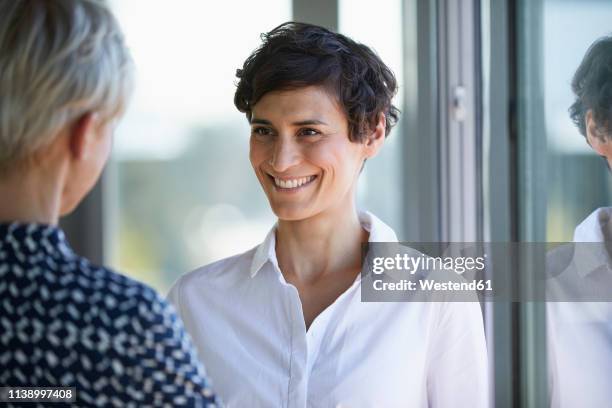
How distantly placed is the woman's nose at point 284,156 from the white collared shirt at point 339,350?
23cm

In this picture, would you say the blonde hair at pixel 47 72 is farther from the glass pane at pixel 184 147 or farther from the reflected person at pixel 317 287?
the glass pane at pixel 184 147

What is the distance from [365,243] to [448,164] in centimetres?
67

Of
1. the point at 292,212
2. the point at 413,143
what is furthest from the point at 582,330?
the point at 413,143

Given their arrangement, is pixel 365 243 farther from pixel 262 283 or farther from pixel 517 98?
pixel 517 98

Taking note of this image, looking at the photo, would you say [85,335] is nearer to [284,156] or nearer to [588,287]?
[284,156]

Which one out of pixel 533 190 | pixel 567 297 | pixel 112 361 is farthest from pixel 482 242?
pixel 112 361

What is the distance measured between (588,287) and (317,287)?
0.54 metres

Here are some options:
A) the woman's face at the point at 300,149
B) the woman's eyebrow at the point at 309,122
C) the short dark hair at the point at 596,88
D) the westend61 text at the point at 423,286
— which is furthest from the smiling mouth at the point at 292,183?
the short dark hair at the point at 596,88

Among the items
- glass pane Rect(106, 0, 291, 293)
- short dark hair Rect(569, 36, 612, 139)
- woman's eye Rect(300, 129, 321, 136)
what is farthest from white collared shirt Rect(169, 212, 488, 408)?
glass pane Rect(106, 0, 291, 293)

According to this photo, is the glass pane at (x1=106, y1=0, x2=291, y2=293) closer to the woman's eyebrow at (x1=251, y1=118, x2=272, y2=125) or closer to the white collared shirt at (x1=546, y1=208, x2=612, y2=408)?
the woman's eyebrow at (x1=251, y1=118, x2=272, y2=125)

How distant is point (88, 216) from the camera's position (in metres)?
4.14

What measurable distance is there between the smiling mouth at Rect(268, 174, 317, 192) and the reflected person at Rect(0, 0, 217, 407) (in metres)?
0.72

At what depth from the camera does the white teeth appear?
63.5 inches

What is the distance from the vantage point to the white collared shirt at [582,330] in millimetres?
1494
